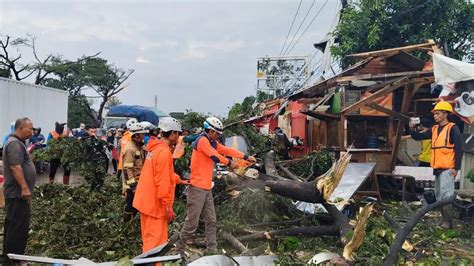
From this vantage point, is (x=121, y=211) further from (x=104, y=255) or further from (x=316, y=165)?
(x=316, y=165)

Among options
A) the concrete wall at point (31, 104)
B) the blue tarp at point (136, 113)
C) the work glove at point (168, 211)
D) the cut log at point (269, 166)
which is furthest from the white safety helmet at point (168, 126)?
the blue tarp at point (136, 113)

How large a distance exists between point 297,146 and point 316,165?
11.9 feet

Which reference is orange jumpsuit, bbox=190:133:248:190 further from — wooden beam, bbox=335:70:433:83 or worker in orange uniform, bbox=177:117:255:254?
wooden beam, bbox=335:70:433:83

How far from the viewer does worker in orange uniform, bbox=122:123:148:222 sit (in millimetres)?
6098

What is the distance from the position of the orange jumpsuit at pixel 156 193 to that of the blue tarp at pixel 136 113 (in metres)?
19.7

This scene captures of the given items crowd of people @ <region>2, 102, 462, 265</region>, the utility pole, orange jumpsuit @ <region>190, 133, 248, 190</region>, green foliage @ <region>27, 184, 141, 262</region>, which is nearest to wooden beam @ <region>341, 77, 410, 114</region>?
crowd of people @ <region>2, 102, 462, 265</region>

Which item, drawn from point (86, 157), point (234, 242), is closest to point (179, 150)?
point (234, 242)

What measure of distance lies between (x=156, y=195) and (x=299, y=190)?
1861mm

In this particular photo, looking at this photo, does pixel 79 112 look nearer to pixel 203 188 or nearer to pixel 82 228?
pixel 82 228

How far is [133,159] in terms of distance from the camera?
6.12m

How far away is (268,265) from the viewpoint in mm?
4277

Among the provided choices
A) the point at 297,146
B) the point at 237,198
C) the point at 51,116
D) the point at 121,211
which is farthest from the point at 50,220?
the point at 51,116

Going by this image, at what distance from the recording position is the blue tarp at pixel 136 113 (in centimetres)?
2430

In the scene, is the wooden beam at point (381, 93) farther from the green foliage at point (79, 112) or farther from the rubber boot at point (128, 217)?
the green foliage at point (79, 112)
